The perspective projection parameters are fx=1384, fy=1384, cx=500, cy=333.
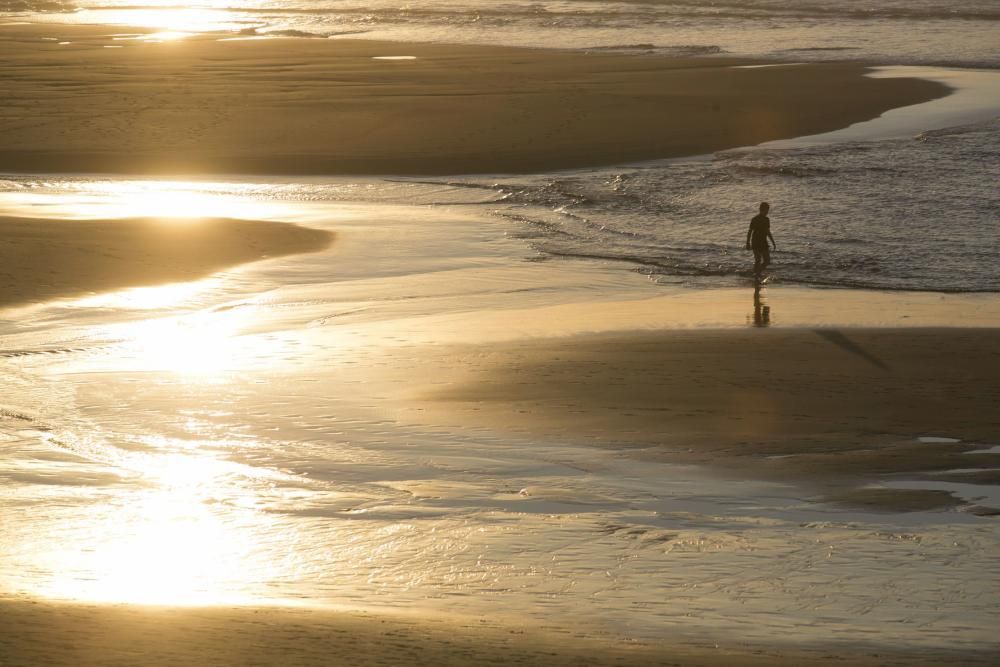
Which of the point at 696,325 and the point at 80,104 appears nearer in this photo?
the point at 696,325

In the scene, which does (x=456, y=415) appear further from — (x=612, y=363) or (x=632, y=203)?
(x=632, y=203)

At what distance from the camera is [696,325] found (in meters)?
14.5

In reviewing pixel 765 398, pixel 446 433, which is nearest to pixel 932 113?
pixel 765 398

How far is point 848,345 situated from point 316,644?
27.2 ft

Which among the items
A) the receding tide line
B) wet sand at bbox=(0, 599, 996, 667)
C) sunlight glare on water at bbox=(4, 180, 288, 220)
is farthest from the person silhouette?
the receding tide line

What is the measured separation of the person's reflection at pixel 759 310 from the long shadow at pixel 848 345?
65 centimetres

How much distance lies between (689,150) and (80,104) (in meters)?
14.0

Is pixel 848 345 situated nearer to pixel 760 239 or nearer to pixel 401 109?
pixel 760 239

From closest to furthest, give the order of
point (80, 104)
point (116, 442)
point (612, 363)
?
point (116, 442) < point (612, 363) < point (80, 104)

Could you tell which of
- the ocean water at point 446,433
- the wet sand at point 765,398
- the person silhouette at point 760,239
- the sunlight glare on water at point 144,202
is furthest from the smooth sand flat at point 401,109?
the wet sand at point 765,398

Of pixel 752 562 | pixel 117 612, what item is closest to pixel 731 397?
pixel 752 562

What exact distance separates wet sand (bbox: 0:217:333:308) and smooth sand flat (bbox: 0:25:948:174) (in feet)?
19.1

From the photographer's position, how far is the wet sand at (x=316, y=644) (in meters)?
6.30

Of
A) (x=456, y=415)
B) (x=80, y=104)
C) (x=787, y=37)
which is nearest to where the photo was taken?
(x=456, y=415)
